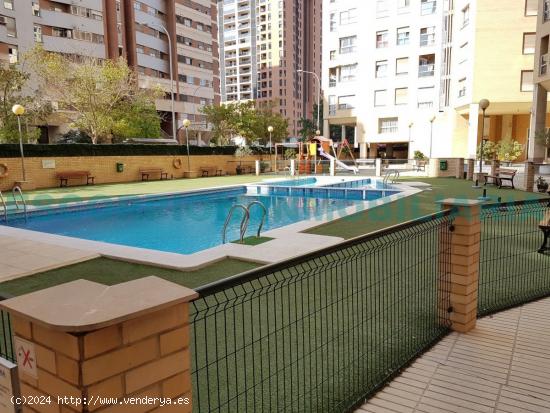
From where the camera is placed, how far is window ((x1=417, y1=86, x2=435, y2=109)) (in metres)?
45.0

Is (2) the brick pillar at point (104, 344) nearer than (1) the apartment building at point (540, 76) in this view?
Yes

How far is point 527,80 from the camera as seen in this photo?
103 feet

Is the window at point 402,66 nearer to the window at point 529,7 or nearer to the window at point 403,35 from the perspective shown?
the window at point 403,35

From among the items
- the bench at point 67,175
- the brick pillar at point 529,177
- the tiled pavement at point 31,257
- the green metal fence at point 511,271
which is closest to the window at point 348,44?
the bench at point 67,175

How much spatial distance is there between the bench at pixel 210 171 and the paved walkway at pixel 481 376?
2650 centimetres

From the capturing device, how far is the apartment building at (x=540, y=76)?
25.3m

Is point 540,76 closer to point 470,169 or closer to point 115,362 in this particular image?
point 470,169

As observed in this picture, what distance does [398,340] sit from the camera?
411 centimetres

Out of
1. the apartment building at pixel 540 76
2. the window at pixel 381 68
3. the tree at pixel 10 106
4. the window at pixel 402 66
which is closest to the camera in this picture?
the tree at pixel 10 106

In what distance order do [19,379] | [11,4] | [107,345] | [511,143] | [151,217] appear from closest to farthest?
[107,345] → [19,379] → [151,217] → [511,143] → [11,4]

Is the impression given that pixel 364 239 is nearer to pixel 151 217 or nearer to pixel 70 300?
pixel 70 300

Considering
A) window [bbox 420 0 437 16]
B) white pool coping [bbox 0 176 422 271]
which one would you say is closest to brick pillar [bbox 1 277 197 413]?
white pool coping [bbox 0 176 422 271]

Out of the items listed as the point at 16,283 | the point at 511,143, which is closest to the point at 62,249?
the point at 16,283

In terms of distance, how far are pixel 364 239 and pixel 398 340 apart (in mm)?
1428
